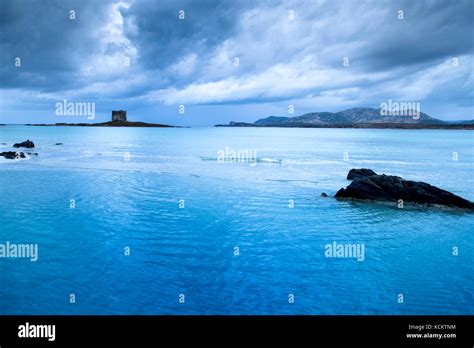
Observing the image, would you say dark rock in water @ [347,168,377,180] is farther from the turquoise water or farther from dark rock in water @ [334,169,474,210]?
dark rock in water @ [334,169,474,210]

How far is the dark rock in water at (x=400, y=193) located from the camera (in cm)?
3338

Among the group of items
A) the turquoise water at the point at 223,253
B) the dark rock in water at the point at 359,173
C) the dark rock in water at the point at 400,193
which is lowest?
the turquoise water at the point at 223,253

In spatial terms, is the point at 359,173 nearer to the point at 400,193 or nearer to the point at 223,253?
the point at 400,193

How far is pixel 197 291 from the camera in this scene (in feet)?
53.1

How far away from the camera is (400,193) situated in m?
35.1

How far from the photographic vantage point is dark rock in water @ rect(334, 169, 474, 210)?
33.4m

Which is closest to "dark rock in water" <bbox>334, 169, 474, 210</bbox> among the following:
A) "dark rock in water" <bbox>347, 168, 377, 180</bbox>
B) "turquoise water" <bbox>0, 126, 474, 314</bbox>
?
"turquoise water" <bbox>0, 126, 474, 314</bbox>

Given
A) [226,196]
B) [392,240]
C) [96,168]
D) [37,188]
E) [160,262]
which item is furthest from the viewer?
[96,168]

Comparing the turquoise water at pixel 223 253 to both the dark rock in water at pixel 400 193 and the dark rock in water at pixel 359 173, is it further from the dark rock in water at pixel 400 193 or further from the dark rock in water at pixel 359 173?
the dark rock in water at pixel 359 173

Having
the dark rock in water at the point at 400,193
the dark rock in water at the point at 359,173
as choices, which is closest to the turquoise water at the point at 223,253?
the dark rock in water at the point at 400,193

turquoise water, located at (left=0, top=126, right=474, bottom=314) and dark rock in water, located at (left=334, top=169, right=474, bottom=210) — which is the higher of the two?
dark rock in water, located at (left=334, top=169, right=474, bottom=210)
